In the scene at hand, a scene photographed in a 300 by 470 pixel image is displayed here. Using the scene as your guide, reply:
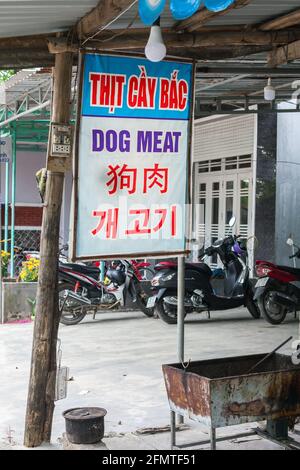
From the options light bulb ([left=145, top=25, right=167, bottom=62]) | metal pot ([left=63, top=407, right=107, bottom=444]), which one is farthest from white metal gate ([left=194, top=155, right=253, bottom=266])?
light bulb ([left=145, top=25, right=167, bottom=62])

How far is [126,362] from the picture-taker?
27.0 ft

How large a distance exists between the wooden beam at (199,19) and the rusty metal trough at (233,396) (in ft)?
8.13

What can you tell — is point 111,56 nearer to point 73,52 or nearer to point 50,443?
point 73,52

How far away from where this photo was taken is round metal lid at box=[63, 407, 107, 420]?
5262 millimetres

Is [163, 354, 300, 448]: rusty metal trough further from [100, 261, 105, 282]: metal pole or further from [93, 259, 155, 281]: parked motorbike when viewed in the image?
[100, 261, 105, 282]: metal pole

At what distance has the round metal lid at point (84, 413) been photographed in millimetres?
5262

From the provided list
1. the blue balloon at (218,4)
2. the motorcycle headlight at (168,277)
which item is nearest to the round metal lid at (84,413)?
the blue balloon at (218,4)

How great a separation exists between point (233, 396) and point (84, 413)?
4.51 ft

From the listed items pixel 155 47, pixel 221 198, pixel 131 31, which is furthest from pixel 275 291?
pixel 155 47

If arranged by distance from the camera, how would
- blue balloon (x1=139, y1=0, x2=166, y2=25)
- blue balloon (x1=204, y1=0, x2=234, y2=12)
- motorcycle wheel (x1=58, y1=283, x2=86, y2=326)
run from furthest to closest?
motorcycle wheel (x1=58, y1=283, x2=86, y2=326) → blue balloon (x1=139, y1=0, x2=166, y2=25) → blue balloon (x1=204, y1=0, x2=234, y2=12)

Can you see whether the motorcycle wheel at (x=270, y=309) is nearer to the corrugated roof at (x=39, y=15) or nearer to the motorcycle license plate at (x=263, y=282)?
the motorcycle license plate at (x=263, y=282)

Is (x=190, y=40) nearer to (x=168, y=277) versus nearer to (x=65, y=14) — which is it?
(x=65, y=14)

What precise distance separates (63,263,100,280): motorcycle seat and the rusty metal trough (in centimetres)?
600
